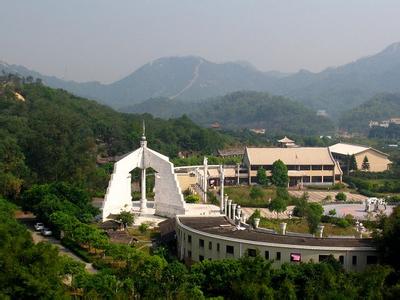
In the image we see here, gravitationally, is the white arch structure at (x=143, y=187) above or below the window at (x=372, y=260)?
above

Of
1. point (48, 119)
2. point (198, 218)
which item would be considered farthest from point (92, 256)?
point (48, 119)

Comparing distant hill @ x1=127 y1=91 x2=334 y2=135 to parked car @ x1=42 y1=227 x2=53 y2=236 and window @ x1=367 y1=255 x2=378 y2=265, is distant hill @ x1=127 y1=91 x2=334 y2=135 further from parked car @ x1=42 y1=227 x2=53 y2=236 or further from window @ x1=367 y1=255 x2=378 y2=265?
window @ x1=367 y1=255 x2=378 y2=265

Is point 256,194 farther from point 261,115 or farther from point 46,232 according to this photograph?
point 261,115

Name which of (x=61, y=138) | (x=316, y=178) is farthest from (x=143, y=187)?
(x=316, y=178)

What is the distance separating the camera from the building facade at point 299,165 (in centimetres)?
4828

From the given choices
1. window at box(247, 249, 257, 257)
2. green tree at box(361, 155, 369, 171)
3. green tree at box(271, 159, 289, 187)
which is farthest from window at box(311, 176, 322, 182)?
window at box(247, 249, 257, 257)

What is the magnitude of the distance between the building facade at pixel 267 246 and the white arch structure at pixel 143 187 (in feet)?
16.6

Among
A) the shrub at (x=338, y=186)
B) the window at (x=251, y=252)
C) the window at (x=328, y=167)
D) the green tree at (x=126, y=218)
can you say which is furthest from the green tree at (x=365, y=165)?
the window at (x=251, y=252)

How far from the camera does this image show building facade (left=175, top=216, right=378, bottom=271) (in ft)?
66.0

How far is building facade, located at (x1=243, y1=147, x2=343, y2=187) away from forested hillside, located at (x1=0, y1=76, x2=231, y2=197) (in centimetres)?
1076

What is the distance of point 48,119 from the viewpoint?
41125mm

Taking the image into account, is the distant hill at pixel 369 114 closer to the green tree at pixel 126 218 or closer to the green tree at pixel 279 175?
the green tree at pixel 279 175

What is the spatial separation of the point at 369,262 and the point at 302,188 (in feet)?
89.1

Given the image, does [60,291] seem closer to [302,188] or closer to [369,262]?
[369,262]
